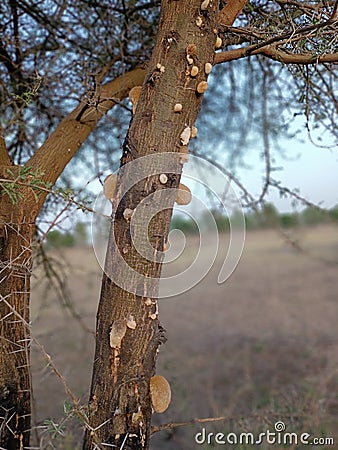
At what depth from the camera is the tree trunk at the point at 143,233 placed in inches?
33.4

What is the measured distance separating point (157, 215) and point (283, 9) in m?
0.47

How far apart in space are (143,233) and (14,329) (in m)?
0.32

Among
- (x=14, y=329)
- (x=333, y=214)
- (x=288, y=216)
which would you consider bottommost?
(x=14, y=329)

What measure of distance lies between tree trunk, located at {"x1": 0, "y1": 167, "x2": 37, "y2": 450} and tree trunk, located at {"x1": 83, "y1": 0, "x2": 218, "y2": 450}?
166mm

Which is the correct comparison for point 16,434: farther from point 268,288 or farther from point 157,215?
point 268,288

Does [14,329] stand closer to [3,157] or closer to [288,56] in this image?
[3,157]

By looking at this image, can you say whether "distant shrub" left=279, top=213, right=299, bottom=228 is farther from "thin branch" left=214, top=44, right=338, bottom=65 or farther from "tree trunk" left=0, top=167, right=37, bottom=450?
"tree trunk" left=0, top=167, right=37, bottom=450

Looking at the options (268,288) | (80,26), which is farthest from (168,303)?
(80,26)

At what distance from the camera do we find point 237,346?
3.76 m

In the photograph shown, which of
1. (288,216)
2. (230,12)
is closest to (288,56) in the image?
(230,12)

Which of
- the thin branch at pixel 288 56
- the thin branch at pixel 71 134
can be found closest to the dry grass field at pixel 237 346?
the thin branch at pixel 71 134

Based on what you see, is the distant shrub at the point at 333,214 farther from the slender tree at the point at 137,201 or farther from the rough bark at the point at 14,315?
the rough bark at the point at 14,315

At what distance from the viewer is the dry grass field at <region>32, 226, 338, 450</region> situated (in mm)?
1937

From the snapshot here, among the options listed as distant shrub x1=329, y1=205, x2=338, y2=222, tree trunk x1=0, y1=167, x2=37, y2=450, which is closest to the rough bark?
tree trunk x1=0, y1=167, x2=37, y2=450
